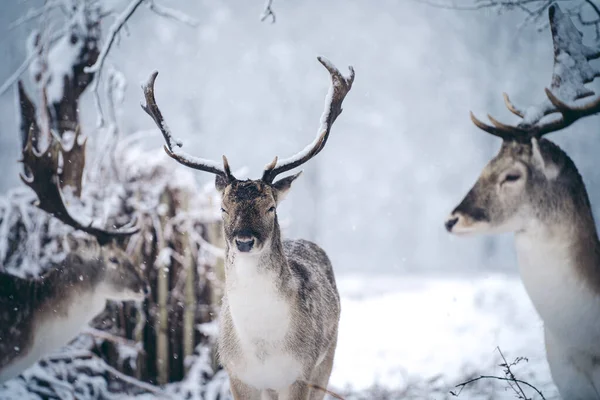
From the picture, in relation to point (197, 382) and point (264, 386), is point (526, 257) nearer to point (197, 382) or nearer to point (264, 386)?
point (264, 386)

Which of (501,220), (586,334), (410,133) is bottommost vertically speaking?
(586,334)

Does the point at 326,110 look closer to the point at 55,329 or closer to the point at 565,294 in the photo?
the point at 565,294

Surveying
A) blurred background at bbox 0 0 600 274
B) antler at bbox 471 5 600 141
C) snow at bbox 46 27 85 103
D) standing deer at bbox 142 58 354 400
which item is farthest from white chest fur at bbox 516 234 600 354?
blurred background at bbox 0 0 600 274

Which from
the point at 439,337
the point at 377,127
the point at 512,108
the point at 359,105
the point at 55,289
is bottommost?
the point at 439,337

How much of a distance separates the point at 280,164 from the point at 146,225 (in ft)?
9.59

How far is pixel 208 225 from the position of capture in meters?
5.96

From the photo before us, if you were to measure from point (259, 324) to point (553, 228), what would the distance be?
1805 mm

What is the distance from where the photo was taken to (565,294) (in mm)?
3207

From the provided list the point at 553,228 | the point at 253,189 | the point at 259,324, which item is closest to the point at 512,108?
the point at 553,228

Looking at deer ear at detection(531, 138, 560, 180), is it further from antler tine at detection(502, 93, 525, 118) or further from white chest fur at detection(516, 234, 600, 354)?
white chest fur at detection(516, 234, 600, 354)

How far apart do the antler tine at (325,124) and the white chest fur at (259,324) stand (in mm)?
606

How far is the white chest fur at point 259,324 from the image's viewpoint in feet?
9.96

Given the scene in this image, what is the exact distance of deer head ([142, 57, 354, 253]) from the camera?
2949 millimetres

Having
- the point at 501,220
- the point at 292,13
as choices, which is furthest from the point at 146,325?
the point at 292,13
